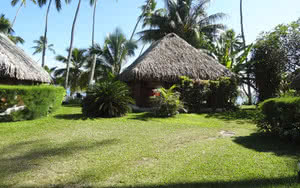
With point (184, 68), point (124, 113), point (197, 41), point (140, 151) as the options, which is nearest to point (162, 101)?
point (124, 113)

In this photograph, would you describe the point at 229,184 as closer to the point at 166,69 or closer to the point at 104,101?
the point at 104,101

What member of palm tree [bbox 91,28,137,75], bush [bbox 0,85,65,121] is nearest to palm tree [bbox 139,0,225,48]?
palm tree [bbox 91,28,137,75]

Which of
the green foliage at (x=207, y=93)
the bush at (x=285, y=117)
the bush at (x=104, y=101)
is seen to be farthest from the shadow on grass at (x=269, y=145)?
the green foliage at (x=207, y=93)

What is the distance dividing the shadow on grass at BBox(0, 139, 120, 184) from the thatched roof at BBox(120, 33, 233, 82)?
22.7ft

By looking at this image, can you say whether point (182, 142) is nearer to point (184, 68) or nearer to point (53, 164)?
point (53, 164)

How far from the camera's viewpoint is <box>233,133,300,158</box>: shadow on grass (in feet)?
12.8

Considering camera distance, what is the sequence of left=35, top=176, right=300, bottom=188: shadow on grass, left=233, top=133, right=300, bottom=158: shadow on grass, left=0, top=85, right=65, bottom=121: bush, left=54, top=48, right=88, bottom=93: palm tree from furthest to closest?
left=54, top=48, right=88, bottom=93: palm tree
left=0, top=85, right=65, bottom=121: bush
left=233, top=133, right=300, bottom=158: shadow on grass
left=35, top=176, right=300, bottom=188: shadow on grass

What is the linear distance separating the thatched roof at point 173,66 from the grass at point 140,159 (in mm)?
A: 6045

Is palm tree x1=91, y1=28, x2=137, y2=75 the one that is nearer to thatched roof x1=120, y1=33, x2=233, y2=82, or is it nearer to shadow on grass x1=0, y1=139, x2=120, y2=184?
thatched roof x1=120, y1=33, x2=233, y2=82

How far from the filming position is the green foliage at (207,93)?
35.1ft

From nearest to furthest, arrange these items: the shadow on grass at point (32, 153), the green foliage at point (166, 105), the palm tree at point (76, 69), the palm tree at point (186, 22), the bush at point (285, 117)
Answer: the shadow on grass at point (32, 153), the bush at point (285, 117), the green foliage at point (166, 105), the palm tree at point (186, 22), the palm tree at point (76, 69)

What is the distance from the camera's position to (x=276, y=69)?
12.8 metres

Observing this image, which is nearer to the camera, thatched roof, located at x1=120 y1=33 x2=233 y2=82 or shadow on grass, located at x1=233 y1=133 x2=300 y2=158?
shadow on grass, located at x1=233 y1=133 x2=300 y2=158

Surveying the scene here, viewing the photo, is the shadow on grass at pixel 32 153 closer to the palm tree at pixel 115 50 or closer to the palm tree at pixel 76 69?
the palm tree at pixel 115 50
